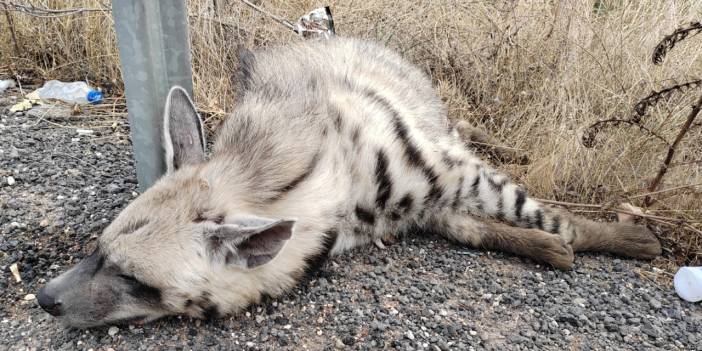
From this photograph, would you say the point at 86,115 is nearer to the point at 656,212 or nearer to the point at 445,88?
the point at 445,88

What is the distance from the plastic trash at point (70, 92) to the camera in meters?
3.46

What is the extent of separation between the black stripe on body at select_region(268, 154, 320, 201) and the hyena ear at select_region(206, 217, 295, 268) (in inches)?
8.7

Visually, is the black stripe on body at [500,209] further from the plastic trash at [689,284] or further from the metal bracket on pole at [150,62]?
the metal bracket on pole at [150,62]

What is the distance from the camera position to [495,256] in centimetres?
254

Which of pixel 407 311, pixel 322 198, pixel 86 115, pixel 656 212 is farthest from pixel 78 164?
pixel 656 212

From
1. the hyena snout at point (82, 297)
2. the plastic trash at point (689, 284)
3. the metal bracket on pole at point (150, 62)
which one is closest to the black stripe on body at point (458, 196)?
the plastic trash at point (689, 284)

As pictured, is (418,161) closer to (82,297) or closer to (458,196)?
(458,196)

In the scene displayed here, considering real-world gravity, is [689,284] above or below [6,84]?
below

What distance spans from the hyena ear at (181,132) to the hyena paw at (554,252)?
136 cm

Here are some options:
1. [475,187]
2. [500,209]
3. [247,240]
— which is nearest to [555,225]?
[500,209]

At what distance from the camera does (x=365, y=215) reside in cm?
247

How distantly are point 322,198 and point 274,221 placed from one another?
0.45 m

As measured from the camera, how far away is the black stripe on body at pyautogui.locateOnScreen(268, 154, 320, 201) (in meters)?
2.15

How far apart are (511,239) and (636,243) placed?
531 mm
